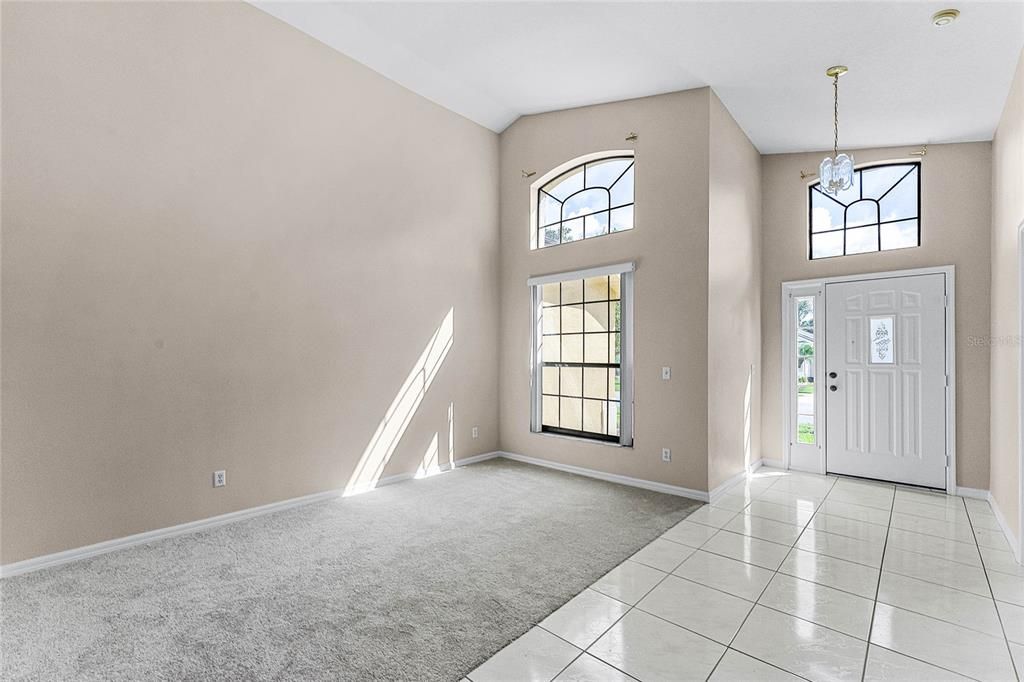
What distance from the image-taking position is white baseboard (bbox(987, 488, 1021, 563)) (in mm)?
→ 2995

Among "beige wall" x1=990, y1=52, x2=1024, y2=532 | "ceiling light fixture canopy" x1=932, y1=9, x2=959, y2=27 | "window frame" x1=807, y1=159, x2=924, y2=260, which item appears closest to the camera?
"ceiling light fixture canopy" x1=932, y1=9, x2=959, y2=27

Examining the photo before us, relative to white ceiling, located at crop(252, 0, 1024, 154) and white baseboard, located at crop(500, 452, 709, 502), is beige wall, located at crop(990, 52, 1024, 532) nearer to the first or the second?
white ceiling, located at crop(252, 0, 1024, 154)

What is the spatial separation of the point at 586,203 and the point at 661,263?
1.20 m

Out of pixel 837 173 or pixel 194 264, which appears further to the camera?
pixel 194 264

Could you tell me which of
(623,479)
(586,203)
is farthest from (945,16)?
(623,479)

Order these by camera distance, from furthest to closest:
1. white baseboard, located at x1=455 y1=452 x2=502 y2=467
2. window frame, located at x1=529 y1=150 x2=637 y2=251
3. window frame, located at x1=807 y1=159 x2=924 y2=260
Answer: white baseboard, located at x1=455 y1=452 x2=502 y2=467 < window frame, located at x1=529 y1=150 x2=637 y2=251 < window frame, located at x1=807 y1=159 x2=924 y2=260

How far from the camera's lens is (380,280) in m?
4.51

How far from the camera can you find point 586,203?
16.9 ft

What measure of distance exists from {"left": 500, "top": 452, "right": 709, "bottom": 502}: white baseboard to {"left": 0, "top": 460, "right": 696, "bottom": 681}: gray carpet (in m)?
0.21

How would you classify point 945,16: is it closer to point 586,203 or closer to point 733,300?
point 733,300

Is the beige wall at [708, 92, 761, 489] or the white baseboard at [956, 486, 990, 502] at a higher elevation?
the beige wall at [708, 92, 761, 489]

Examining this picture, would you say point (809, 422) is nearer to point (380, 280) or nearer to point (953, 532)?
point (953, 532)

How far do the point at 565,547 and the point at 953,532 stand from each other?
9.01 feet

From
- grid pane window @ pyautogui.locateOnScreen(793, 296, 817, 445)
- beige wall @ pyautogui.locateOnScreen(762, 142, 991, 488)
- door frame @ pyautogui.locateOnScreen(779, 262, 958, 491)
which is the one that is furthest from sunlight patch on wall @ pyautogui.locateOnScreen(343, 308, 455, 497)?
beige wall @ pyautogui.locateOnScreen(762, 142, 991, 488)
